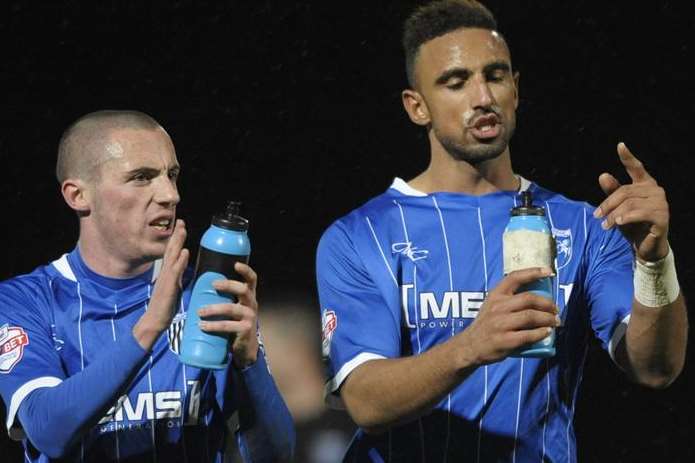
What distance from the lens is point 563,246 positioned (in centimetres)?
246

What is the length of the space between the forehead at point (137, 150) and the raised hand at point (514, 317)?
998 mm

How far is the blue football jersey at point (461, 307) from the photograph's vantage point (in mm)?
2352

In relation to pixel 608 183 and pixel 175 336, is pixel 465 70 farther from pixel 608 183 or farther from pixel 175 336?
pixel 175 336

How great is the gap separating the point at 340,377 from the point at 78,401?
0.49m

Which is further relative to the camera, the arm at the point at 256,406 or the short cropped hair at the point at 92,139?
the short cropped hair at the point at 92,139

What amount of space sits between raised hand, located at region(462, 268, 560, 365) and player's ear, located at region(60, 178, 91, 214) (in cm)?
116

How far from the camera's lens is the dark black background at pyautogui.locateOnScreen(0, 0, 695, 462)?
13.1 feet

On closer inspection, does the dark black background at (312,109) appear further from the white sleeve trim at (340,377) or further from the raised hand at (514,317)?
the raised hand at (514,317)

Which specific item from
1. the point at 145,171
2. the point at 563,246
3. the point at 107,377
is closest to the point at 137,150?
the point at 145,171

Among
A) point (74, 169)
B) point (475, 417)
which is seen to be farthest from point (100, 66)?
point (475, 417)

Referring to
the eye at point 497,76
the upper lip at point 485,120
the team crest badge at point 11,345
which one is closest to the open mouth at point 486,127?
the upper lip at point 485,120

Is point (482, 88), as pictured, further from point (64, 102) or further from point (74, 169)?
point (64, 102)

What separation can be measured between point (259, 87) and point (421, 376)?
85.5 inches

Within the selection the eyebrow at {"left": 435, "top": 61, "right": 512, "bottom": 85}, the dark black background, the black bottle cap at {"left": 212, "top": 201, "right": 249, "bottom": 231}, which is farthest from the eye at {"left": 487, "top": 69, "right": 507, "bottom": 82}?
the dark black background
